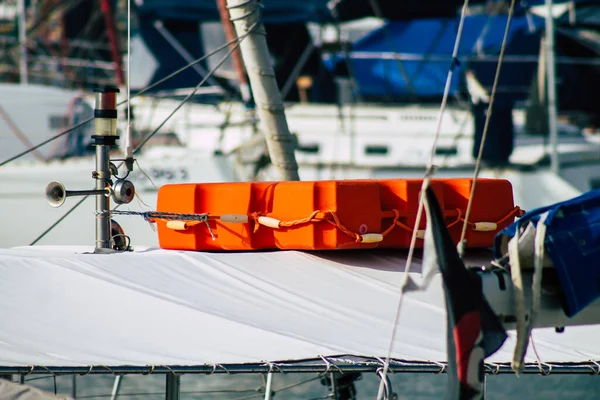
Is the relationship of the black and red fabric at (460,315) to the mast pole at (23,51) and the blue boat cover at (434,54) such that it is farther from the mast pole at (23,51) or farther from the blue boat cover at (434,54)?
the mast pole at (23,51)

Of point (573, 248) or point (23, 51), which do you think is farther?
point (23, 51)

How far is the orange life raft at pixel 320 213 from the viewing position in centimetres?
441

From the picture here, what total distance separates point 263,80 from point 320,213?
1.62 metres

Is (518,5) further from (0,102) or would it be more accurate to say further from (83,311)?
(83,311)

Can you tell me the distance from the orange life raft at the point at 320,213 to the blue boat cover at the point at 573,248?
139cm

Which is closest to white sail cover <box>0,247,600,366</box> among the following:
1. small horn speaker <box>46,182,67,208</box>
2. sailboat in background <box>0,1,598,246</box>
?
small horn speaker <box>46,182,67,208</box>

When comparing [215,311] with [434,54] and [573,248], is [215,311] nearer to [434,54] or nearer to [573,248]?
[573,248]

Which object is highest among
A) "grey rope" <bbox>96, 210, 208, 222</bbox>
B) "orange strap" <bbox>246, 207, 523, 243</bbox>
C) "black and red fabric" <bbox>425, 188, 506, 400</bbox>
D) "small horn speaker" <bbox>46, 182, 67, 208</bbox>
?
"small horn speaker" <bbox>46, 182, 67, 208</bbox>

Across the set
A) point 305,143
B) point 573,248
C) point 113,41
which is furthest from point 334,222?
point 113,41

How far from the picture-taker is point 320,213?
436cm

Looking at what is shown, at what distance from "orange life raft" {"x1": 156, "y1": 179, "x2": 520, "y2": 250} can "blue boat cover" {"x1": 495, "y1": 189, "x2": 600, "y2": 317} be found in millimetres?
1386

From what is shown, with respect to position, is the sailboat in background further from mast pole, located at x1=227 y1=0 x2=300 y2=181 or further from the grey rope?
the grey rope

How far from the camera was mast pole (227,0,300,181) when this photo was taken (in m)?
5.76

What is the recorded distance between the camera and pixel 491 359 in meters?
3.61
